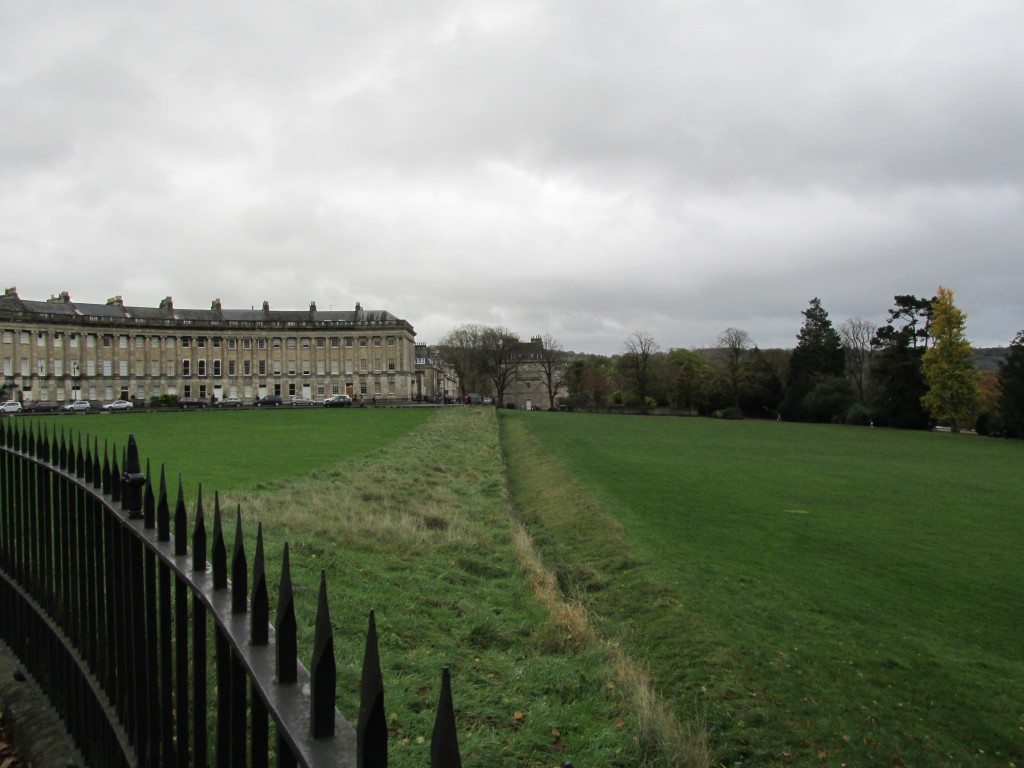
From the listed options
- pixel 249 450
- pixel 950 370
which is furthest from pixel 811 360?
A: pixel 249 450

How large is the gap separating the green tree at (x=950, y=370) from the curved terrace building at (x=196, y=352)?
74.6m

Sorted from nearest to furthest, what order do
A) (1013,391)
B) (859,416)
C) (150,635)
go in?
1. (150,635)
2. (1013,391)
3. (859,416)

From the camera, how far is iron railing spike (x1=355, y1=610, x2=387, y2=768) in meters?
1.49

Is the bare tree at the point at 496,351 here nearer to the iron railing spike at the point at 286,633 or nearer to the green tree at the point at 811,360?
the green tree at the point at 811,360

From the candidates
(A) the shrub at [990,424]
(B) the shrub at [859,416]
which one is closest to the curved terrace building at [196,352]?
(B) the shrub at [859,416]

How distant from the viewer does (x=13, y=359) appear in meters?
93.8

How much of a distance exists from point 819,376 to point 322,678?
304 ft

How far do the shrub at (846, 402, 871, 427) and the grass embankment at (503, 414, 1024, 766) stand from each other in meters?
51.1

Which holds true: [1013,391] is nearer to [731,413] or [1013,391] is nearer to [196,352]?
[731,413]

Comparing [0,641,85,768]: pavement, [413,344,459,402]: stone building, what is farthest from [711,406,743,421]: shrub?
[0,641,85,768]: pavement

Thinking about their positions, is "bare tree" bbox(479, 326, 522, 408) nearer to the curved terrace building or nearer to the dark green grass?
the curved terrace building

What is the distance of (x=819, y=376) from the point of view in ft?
283

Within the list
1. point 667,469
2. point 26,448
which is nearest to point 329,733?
point 26,448

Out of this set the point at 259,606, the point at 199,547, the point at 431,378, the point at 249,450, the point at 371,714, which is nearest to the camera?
the point at 371,714
